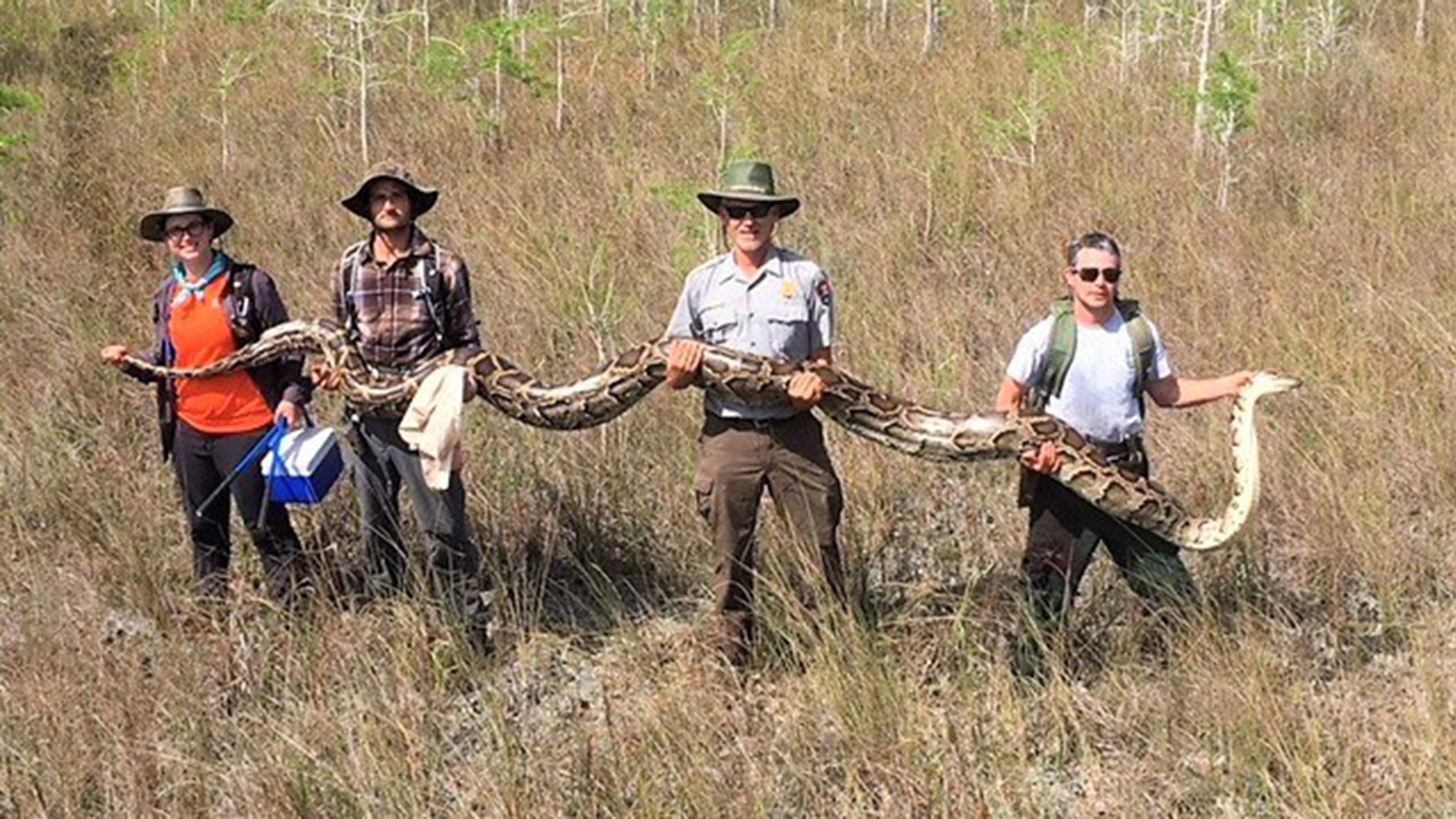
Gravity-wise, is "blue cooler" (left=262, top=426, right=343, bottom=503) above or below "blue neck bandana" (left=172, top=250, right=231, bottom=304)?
below

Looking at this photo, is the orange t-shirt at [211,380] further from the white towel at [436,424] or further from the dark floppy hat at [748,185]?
the dark floppy hat at [748,185]

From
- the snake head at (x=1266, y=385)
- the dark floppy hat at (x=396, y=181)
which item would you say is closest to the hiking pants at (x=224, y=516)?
the dark floppy hat at (x=396, y=181)

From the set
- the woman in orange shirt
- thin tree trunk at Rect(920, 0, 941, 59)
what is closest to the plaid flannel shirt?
the woman in orange shirt

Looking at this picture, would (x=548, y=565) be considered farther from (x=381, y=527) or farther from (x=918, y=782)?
(x=918, y=782)

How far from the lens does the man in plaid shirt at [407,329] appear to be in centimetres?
448

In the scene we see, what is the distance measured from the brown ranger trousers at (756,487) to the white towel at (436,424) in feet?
3.02

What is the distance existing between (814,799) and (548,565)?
1.95 m

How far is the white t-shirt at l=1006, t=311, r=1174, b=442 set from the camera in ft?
13.5

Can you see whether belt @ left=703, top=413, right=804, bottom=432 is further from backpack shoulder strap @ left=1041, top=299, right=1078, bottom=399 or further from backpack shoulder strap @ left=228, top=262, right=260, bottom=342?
backpack shoulder strap @ left=228, top=262, right=260, bottom=342

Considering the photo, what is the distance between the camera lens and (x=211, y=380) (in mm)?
4711

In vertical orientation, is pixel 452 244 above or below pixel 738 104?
below

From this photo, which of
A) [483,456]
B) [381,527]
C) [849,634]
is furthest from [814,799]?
[483,456]

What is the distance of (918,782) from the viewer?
3.57 metres

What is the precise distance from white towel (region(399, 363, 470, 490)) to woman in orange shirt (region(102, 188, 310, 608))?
739mm
